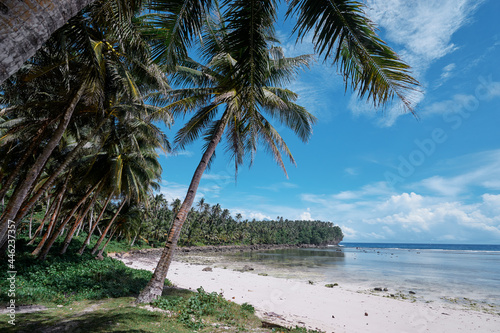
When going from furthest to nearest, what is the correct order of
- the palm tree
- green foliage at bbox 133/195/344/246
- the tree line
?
green foliage at bbox 133/195/344/246 → the palm tree → the tree line

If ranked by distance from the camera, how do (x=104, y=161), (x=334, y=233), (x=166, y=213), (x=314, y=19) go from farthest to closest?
(x=334, y=233)
(x=166, y=213)
(x=104, y=161)
(x=314, y=19)

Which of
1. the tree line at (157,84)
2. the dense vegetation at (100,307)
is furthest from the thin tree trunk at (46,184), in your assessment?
the dense vegetation at (100,307)

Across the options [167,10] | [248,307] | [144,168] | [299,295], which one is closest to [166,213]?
[144,168]

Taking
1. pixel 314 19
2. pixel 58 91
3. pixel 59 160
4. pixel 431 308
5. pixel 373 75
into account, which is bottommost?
pixel 431 308

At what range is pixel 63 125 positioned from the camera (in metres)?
6.47

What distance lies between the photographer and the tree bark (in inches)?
50.6

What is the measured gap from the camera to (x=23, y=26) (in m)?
1.35

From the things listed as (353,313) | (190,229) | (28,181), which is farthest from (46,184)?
Answer: (190,229)

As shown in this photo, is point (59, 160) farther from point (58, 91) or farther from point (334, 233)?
point (334, 233)

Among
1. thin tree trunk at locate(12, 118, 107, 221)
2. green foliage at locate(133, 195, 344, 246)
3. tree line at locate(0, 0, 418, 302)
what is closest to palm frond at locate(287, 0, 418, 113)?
A: tree line at locate(0, 0, 418, 302)

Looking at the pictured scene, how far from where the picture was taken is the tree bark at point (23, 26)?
4.22ft

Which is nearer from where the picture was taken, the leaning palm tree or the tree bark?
the tree bark

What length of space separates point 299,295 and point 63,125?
11.9 metres

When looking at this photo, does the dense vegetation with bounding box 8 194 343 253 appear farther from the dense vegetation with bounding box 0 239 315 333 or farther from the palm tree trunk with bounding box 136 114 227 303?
the palm tree trunk with bounding box 136 114 227 303
